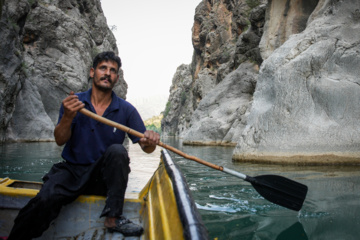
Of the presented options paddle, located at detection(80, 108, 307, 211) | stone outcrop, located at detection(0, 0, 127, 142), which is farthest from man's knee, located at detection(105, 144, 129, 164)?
stone outcrop, located at detection(0, 0, 127, 142)

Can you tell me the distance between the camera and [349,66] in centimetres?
694

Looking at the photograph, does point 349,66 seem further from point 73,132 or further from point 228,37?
point 228,37

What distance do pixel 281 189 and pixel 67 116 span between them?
7.23 feet

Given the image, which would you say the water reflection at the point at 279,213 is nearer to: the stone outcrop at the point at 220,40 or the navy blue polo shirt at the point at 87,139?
the navy blue polo shirt at the point at 87,139

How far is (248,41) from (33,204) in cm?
2158

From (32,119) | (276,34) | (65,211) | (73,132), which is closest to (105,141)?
(73,132)

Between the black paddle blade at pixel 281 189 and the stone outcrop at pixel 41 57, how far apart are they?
40.6ft

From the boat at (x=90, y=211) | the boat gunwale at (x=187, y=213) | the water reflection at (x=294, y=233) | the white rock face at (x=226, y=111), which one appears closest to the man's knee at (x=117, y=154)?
the boat at (x=90, y=211)

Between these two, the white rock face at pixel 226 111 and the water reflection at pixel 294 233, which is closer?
the water reflection at pixel 294 233

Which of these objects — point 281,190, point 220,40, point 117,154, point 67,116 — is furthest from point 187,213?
point 220,40

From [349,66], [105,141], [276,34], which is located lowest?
[105,141]

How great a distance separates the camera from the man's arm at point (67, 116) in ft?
5.87

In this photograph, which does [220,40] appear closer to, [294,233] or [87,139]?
[294,233]

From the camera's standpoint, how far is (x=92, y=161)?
6.51ft
